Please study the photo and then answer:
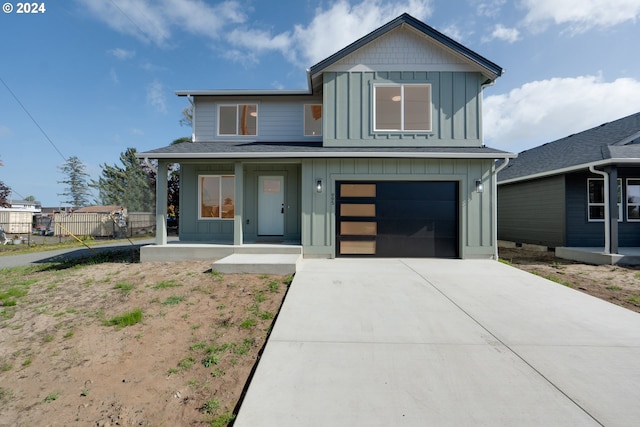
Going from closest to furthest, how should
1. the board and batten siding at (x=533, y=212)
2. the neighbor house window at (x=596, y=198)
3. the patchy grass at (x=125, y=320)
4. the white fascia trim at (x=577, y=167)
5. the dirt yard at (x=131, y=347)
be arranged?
the dirt yard at (x=131, y=347) → the patchy grass at (x=125, y=320) → the white fascia trim at (x=577, y=167) → the neighbor house window at (x=596, y=198) → the board and batten siding at (x=533, y=212)

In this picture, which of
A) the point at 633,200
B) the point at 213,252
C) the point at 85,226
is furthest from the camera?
the point at 85,226

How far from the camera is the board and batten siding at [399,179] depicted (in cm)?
748

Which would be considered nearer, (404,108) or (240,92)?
(404,108)

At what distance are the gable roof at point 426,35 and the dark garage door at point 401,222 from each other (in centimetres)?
344

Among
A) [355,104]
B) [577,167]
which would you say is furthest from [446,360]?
[577,167]

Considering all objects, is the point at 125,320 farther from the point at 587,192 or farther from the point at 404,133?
the point at 587,192

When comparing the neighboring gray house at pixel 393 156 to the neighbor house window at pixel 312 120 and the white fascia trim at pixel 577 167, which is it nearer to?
the neighbor house window at pixel 312 120

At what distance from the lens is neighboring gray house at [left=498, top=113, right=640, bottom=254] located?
7.86m

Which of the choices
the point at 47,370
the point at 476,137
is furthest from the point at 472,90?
the point at 47,370

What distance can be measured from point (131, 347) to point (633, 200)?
14616 mm

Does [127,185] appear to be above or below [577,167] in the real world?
above

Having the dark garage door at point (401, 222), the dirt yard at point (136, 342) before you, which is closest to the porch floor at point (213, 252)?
the dirt yard at point (136, 342)

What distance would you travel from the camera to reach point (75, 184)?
1905 inches

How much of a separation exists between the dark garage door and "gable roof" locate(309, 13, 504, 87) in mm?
3443
